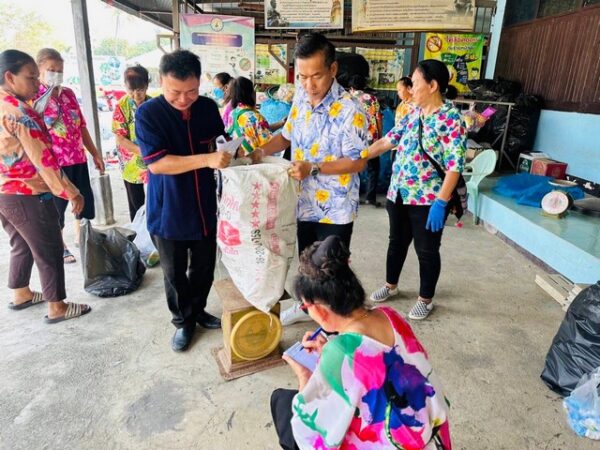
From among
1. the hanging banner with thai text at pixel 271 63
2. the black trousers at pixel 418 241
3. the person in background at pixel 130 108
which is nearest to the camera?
the black trousers at pixel 418 241

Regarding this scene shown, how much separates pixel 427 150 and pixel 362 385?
1571mm

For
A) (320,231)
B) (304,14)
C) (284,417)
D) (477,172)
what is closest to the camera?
(284,417)

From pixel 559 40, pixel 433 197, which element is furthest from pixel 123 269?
pixel 559 40

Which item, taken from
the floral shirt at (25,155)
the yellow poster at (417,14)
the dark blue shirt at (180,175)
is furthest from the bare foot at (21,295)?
the yellow poster at (417,14)

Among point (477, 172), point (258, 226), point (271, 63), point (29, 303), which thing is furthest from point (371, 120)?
point (29, 303)

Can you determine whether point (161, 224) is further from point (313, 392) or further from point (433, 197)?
point (433, 197)

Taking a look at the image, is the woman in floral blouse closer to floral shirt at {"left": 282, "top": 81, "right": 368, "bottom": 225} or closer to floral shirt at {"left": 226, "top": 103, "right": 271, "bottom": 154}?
floral shirt at {"left": 282, "top": 81, "right": 368, "bottom": 225}

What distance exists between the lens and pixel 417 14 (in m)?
4.64

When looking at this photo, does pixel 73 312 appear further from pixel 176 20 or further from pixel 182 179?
pixel 176 20

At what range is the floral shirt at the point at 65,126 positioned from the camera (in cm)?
276

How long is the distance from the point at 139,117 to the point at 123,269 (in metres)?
1.39

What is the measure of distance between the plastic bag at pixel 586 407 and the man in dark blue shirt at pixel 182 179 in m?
1.74

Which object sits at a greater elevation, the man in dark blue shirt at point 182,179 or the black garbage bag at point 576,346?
the man in dark blue shirt at point 182,179

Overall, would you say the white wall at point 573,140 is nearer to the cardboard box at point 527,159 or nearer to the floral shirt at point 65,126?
the cardboard box at point 527,159
